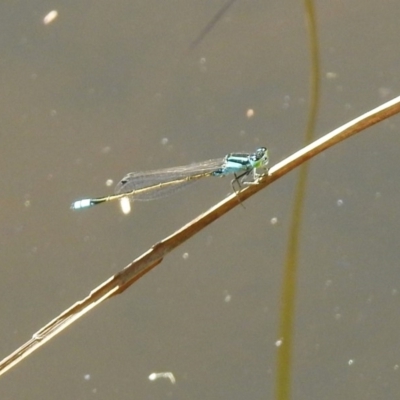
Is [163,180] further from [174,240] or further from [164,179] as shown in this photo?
[174,240]

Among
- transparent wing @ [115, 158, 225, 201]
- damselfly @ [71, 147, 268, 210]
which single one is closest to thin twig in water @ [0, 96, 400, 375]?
damselfly @ [71, 147, 268, 210]

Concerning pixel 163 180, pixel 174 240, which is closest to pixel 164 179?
pixel 163 180

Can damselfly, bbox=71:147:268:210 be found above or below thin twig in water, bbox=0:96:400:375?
above

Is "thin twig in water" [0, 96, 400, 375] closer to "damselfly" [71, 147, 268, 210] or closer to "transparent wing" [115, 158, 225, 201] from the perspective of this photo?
"damselfly" [71, 147, 268, 210]

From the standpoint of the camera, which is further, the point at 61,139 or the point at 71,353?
the point at 61,139

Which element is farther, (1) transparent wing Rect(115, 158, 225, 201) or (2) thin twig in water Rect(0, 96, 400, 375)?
(1) transparent wing Rect(115, 158, 225, 201)

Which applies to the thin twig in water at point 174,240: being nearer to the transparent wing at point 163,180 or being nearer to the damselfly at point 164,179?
the damselfly at point 164,179

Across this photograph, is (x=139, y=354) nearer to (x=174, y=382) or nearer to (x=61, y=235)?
(x=174, y=382)

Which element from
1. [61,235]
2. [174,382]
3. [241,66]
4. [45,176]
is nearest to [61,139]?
[45,176]

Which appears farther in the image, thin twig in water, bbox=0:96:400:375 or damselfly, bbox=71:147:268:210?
damselfly, bbox=71:147:268:210
